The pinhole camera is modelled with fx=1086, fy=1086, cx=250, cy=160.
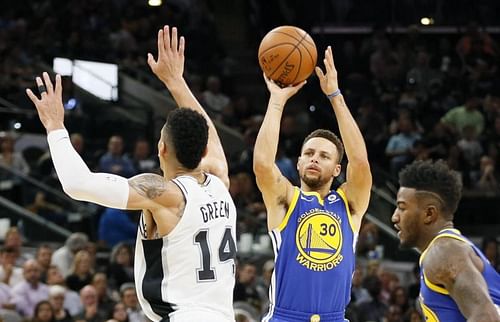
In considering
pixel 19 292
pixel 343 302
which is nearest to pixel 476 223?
pixel 19 292

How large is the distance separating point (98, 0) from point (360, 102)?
630cm

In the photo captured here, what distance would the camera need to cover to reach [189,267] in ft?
18.1

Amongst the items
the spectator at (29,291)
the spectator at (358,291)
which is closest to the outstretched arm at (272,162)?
the spectator at (29,291)

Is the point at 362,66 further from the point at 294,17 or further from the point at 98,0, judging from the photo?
the point at 98,0

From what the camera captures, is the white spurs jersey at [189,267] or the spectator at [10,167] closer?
the white spurs jersey at [189,267]

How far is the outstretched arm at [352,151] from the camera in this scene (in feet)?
23.2

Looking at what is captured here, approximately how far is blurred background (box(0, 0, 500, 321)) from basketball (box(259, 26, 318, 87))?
384 cm

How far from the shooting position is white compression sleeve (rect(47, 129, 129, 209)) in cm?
525

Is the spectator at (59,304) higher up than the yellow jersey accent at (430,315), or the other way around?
the yellow jersey accent at (430,315)

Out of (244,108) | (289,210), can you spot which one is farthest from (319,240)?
(244,108)

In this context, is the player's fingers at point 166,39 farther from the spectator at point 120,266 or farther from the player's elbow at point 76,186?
the spectator at point 120,266

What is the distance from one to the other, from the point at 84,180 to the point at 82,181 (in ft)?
0.04

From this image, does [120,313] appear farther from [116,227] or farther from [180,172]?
[180,172]

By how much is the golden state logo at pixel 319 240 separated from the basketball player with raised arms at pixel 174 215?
3.95 feet
